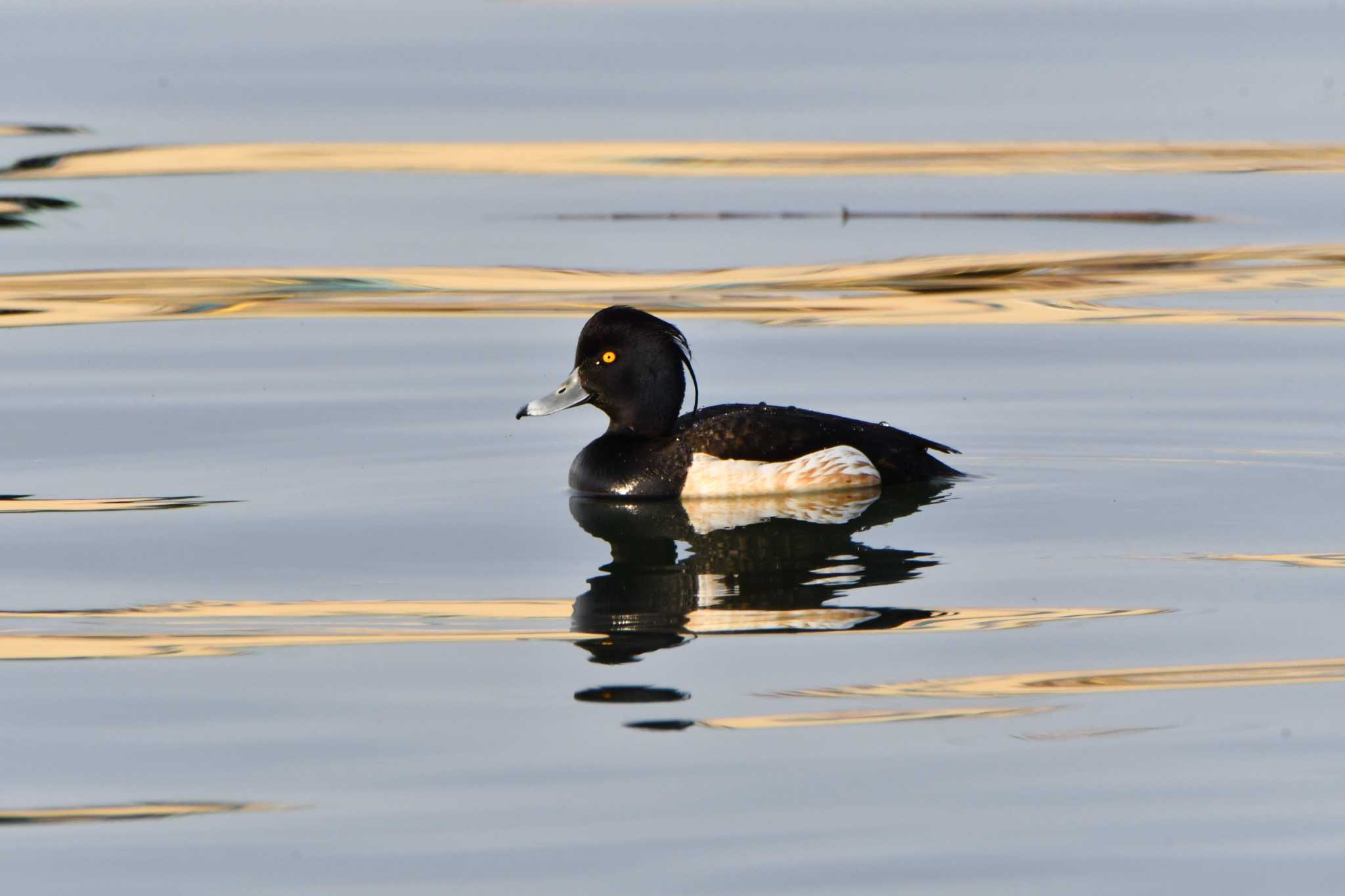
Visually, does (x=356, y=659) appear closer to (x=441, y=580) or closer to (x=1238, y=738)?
(x=441, y=580)

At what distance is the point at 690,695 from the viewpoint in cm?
556

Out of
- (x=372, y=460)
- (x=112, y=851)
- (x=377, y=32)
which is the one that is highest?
(x=377, y=32)

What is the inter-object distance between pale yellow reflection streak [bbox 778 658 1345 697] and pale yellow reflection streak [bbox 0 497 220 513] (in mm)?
3538

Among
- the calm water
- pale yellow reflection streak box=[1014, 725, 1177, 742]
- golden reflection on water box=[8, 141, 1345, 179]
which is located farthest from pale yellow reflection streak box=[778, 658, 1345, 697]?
golden reflection on water box=[8, 141, 1345, 179]

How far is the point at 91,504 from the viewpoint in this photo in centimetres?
832

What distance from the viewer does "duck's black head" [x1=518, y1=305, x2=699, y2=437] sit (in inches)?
349

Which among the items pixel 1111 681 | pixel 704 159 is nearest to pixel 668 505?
pixel 1111 681

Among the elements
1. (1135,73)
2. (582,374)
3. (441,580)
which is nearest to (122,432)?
(582,374)

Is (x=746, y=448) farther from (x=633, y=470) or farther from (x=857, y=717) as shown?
(x=857, y=717)

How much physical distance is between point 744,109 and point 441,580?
11.0m

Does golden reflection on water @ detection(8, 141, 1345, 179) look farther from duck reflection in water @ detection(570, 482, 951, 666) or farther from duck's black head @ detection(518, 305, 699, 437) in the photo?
duck reflection in water @ detection(570, 482, 951, 666)

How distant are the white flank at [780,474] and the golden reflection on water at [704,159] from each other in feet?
23.9

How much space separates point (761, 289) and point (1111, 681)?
726 cm

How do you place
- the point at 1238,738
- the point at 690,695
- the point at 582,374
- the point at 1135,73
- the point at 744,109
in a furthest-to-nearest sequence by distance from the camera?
the point at 1135,73
the point at 744,109
the point at 582,374
the point at 690,695
the point at 1238,738
